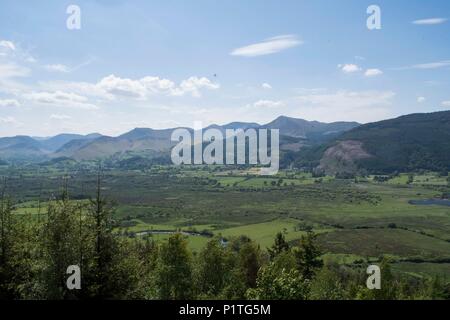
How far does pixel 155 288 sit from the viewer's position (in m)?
31.9

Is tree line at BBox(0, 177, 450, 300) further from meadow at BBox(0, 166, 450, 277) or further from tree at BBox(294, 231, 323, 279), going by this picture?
meadow at BBox(0, 166, 450, 277)

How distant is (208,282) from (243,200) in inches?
5571

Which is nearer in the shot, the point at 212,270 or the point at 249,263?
the point at 212,270

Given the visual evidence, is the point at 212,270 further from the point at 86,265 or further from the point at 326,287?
the point at 86,265

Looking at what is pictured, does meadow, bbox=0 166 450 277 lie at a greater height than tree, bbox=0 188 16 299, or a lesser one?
lesser

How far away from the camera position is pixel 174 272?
3266 centimetres

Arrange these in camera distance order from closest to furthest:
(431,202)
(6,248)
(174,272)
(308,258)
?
(6,248)
(174,272)
(308,258)
(431,202)

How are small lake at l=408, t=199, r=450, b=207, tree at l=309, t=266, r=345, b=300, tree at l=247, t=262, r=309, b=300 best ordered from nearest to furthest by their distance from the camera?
tree at l=247, t=262, r=309, b=300 < tree at l=309, t=266, r=345, b=300 < small lake at l=408, t=199, r=450, b=207

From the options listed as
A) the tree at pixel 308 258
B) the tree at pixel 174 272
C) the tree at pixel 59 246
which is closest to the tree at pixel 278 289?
the tree at pixel 174 272

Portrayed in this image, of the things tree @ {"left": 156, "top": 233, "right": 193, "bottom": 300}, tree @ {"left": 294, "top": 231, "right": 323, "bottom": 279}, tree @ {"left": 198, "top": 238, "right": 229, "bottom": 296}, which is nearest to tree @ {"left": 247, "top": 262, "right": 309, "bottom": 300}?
tree @ {"left": 156, "top": 233, "right": 193, "bottom": 300}

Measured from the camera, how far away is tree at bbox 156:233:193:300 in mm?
31531

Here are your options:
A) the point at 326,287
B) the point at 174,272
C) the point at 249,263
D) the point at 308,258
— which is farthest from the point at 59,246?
the point at 308,258
